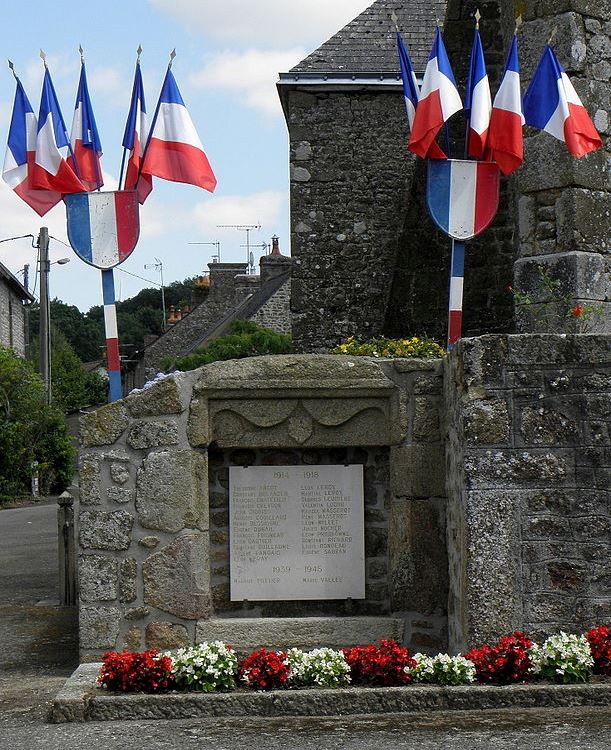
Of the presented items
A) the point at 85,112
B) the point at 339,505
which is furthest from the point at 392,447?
the point at 85,112

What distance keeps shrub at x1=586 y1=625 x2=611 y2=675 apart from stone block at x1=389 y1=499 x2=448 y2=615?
3.86 feet

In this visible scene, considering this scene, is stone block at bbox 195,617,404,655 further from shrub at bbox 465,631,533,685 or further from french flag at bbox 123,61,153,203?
french flag at bbox 123,61,153,203

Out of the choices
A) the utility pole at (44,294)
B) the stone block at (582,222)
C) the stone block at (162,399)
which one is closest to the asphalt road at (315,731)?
the stone block at (162,399)

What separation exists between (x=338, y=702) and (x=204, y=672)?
2.34 feet

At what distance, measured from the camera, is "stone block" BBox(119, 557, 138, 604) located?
707 cm

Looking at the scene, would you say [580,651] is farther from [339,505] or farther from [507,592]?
[339,505]

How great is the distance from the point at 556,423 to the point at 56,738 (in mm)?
2971

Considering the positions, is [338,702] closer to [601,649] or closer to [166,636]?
[601,649]

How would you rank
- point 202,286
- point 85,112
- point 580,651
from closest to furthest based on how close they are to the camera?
point 580,651 < point 85,112 < point 202,286

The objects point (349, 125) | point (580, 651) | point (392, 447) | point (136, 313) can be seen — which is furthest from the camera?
point (136, 313)

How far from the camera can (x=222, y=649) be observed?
20.4 ft

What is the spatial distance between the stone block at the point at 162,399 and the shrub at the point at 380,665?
1.85 metres

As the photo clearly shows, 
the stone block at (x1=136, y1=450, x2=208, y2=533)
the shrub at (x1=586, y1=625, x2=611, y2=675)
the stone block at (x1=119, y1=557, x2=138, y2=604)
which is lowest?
the shrub at (x1=586, y1=625, x2=611, y2=675)

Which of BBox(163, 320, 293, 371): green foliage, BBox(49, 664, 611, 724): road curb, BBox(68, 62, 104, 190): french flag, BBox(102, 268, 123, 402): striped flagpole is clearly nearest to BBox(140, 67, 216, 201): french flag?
BBox(68, 62, 104, 190): french flag
